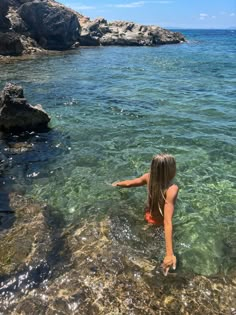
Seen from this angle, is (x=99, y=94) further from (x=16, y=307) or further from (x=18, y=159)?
(x=16, y=307)

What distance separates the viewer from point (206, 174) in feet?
33.2

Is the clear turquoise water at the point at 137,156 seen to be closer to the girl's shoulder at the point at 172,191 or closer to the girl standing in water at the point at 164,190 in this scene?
the girl standing in water at the point at 164,190

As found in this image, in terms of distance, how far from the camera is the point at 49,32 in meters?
53.4

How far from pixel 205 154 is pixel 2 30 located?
38667mm

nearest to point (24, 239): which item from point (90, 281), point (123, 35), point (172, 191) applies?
point (90, 281)

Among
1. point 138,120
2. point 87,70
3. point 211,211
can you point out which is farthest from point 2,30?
point 211,211

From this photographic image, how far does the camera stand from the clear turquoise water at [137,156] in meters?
7.70

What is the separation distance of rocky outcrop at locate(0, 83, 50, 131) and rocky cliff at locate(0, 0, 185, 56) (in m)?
27.1

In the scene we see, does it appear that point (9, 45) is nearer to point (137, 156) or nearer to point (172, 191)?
point (137, 156)

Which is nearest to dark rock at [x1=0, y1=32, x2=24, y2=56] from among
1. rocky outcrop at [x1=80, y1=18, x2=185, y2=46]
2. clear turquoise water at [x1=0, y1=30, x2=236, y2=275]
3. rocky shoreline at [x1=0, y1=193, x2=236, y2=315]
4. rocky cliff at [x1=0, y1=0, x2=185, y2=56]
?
rocky cliff at [x1=0, y1=0, x2=185, y2=56]

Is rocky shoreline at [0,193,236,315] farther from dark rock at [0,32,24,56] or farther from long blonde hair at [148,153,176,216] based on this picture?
dark rock at [0,32,24,56]

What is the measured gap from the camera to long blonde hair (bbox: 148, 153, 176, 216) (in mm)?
6262

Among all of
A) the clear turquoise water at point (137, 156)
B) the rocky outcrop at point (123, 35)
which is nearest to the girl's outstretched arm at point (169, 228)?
the clear turquoise water at point (137, 156)

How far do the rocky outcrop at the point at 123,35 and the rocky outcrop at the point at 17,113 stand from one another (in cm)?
5160
